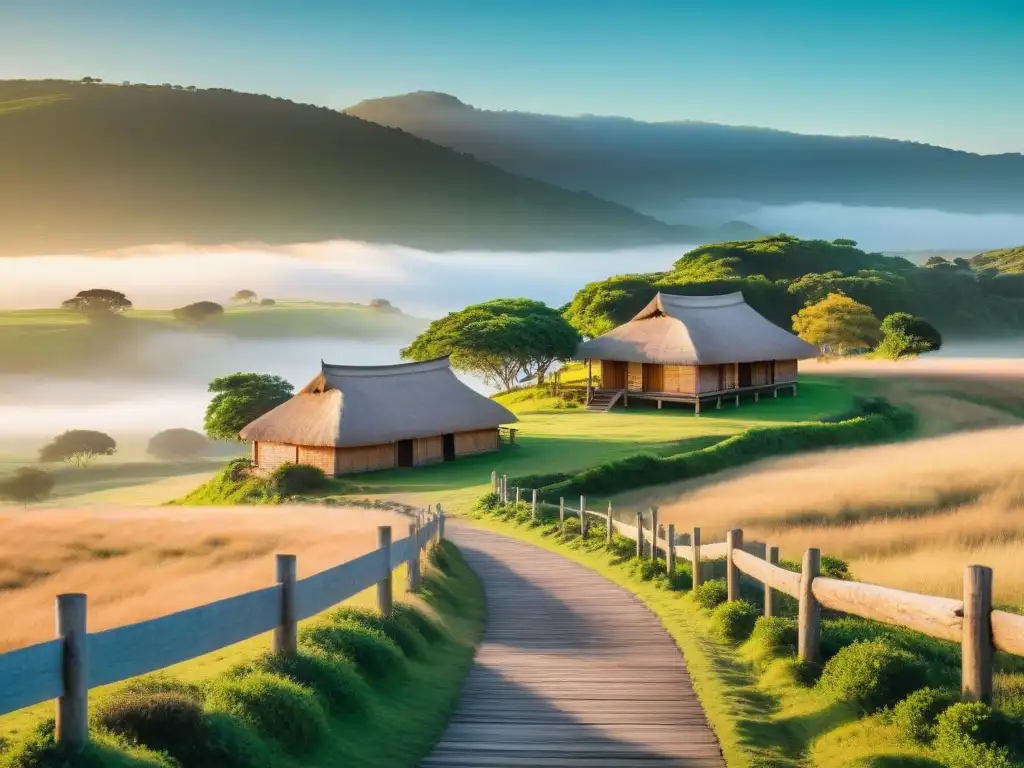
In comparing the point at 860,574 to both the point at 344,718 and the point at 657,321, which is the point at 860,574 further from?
the point at 657,321

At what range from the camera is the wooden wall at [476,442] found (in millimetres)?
53438

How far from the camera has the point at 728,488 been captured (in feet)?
120

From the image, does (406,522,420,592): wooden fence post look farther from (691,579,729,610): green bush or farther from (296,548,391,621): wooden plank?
(691,579,729,610): green bush

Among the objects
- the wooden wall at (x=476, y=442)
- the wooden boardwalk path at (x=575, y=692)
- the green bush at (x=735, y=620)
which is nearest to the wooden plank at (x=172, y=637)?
the wooden boardwalk path at (x=575, y=692)

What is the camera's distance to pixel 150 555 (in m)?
26.3

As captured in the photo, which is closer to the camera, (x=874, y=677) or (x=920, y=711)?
(x=920, y=711)

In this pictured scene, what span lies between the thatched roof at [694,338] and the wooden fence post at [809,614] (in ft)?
168

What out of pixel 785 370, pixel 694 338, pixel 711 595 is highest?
pixel 694 338

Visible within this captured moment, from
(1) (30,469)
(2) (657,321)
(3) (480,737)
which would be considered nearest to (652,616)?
(3) (480,737)

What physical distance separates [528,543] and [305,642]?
16.6 m

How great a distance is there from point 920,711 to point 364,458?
41.4m

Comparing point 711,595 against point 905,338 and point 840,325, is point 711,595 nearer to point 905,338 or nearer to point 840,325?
point 905,338

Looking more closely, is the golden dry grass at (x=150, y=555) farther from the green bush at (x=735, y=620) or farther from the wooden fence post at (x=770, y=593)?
the wooden fence post at (x=770, y=593)

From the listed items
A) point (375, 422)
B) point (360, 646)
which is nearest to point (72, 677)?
point (360, 646)
